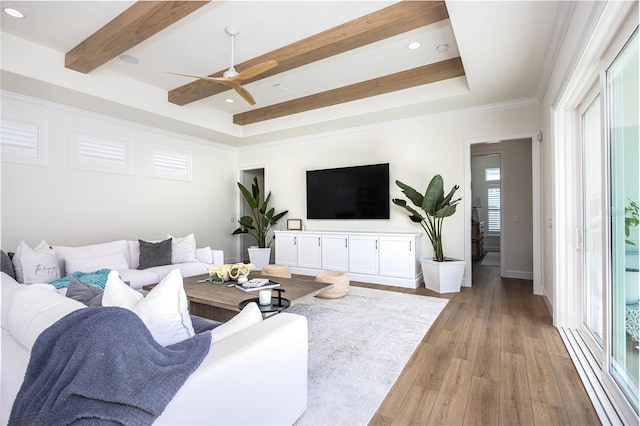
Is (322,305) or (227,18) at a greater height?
(227,18)

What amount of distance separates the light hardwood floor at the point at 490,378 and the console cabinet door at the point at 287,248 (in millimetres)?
3052

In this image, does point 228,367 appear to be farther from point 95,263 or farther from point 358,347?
point 95,263

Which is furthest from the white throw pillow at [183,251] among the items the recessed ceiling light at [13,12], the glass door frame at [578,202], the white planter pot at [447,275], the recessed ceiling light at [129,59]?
the glass door frame at [578,202]

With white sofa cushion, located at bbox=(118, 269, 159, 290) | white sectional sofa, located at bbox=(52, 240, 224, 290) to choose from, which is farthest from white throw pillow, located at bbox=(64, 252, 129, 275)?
white sofa cushion, located at bbox=(118, 269, 159, 290)

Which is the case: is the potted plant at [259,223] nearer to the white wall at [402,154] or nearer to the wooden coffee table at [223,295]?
the white wall at [402,154]

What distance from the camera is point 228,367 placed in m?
1.09

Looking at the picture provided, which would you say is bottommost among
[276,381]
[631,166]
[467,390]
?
[467,390]

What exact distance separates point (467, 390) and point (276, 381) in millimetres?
1305

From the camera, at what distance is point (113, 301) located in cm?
128

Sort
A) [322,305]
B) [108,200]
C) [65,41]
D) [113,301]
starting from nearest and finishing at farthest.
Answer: [113,301] → [65,41] → [322,305] → [108,200]

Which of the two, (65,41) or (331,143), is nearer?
(65,41)

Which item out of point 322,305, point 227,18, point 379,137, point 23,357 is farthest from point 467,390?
point 379,137

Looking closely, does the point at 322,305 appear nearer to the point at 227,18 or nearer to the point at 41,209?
the point at 227,18

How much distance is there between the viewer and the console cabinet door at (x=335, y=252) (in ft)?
16.7
